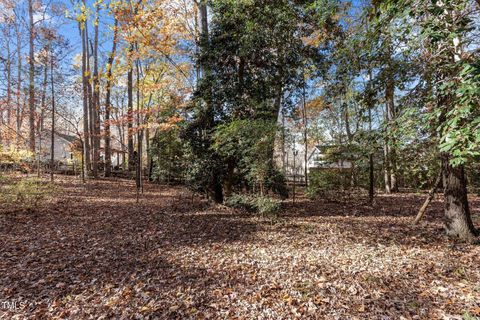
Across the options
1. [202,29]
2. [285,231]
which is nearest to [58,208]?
[285,231]

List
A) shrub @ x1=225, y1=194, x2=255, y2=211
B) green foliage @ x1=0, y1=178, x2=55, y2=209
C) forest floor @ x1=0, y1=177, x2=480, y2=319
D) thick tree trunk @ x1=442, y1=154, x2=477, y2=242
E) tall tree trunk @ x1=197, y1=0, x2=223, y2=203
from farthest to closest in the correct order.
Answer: tall tree trunk @ x1=197, y1=0, x2=223, y2=203 < shrub @ x1=225, y1=194, x2=255, y2=211 < green foliage @ x1=0, y1=178, x2=55, y2=209 < thick tree trunk @ x1=442, y1=154, x2=477, y2=242 < forest floor @ x1=0, y1=177, x2=480, y2=319

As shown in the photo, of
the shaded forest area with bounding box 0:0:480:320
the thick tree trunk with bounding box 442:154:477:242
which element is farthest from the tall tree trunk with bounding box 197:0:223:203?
the thick tree trunk with bounding box 442:154:477:242

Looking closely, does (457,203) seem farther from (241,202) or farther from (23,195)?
(23,195)

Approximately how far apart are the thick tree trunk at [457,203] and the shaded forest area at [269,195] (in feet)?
0.08

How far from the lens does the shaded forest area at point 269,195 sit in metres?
3.00

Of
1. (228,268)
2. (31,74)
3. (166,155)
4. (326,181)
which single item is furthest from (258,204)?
(31,74)

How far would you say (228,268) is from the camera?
12.9ft

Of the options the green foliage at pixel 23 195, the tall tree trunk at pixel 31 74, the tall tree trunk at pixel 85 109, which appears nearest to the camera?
the green foliage at pixel 23 195

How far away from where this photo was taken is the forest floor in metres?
2.93

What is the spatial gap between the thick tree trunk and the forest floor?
34 centimetres

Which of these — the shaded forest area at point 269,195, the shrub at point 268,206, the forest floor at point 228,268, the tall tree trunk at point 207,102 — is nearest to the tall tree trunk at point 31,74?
the shaded forest area at point 269,195

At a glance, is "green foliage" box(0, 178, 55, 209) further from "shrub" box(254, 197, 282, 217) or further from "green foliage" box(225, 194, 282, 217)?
"shrub" box(254, 197, 282, 217)

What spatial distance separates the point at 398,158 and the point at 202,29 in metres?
7.65

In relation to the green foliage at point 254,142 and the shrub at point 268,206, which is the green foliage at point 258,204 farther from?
the green foliage at point 254,142
